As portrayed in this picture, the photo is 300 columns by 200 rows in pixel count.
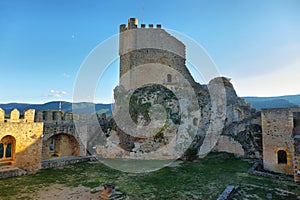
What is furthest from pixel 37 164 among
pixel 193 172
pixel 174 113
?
pixel 174 113

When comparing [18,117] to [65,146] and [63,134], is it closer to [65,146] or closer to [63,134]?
[63,134]

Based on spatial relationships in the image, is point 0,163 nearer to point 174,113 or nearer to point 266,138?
point 174,113

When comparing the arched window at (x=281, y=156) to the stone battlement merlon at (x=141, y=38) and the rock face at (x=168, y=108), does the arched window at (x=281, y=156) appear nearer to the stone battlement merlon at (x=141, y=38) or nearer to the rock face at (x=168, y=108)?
the rock face at (x=168, y=108)

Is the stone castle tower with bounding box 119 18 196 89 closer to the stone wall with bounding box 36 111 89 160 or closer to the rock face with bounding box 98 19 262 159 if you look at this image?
the rock face with bounding box 98 19 262 159

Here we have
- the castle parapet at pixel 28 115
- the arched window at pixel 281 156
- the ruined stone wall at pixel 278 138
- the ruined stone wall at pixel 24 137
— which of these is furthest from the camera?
the castle parapet at pixel 28 115

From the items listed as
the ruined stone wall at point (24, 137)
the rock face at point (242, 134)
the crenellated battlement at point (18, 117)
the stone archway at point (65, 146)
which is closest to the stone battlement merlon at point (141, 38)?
→ the rock face at point (242, 134)

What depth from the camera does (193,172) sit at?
12930 mm

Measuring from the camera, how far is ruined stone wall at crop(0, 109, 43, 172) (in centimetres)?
1222

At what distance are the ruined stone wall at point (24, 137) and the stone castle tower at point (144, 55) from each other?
38.8 feet

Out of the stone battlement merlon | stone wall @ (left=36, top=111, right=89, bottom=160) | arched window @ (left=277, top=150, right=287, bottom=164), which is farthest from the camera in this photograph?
the stone battlement merlon

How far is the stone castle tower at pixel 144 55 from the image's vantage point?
77.2 ft

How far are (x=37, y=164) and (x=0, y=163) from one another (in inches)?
85.0

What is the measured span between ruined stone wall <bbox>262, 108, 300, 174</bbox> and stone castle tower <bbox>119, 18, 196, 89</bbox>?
1153 cm

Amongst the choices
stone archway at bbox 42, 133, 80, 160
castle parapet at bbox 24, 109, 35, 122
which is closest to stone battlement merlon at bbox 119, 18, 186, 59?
stone archway at bbox 42, 133, 80, 160
